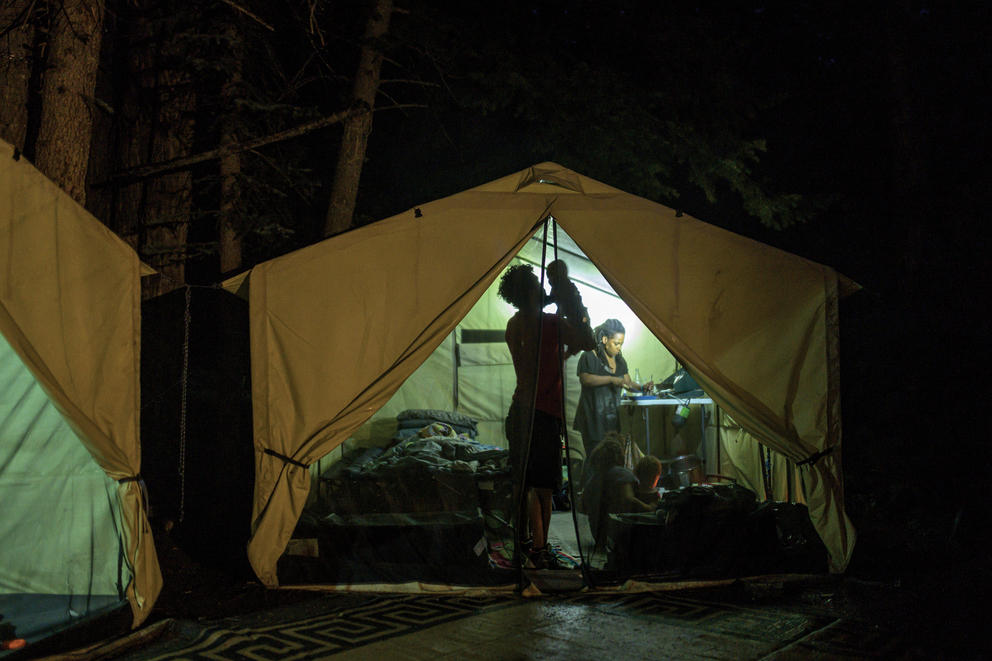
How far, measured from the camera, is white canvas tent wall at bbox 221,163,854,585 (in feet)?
14.0

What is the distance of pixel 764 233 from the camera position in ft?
40.2

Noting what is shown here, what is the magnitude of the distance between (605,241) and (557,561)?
202 centimetres

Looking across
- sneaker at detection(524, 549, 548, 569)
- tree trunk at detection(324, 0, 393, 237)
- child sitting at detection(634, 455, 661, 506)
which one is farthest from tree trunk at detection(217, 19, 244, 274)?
child sitting at detection(634, 455, 661, 506)

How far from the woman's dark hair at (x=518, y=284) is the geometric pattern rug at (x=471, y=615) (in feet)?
6.05

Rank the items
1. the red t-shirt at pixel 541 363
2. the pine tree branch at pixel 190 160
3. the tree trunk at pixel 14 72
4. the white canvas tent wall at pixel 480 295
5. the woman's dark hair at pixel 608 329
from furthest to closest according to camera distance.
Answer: the pine tree branch at pixel 190 160
the woman's dark hair at pixel 608 329
the tree trunk at pixel 14 72
the red t-shirt at pixel 541 363
the white canvas tent wall at pixel 480 295

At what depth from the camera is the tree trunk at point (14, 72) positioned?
466 cm

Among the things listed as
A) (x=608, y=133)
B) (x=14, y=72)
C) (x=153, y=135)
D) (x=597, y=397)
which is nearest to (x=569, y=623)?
(x=597, y=397)

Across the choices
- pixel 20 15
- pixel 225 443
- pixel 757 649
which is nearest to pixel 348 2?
pixel 20 15

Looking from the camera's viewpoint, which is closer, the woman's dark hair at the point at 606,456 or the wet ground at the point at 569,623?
the wet ground at the point at 569,623

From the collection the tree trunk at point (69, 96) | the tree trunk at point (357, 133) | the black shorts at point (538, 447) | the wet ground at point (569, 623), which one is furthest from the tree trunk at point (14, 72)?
the black shorts at point (538, 447)

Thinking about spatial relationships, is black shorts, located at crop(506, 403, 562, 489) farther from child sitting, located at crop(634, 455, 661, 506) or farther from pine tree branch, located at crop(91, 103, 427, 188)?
pine tree branch, located at crop(91, 103, 427, 188)

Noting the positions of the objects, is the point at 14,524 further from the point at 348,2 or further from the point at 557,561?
the point at 348,2

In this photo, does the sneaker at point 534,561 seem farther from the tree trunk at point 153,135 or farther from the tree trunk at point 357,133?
the tree trunk at point 153,135

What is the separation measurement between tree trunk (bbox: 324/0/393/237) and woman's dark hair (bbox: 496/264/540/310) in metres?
2.38
